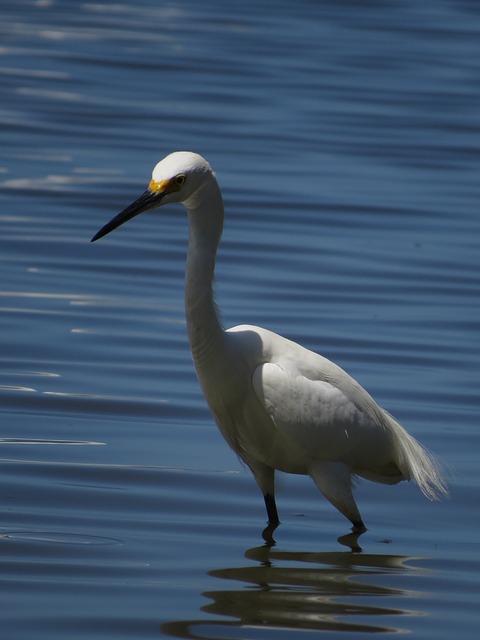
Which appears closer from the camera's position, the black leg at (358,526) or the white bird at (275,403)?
the white bird at (275,403)

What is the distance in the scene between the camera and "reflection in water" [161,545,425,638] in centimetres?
404

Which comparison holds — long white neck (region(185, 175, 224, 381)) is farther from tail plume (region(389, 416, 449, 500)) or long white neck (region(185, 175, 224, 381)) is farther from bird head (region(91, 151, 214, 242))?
tail plume (region(389, 416, 449, 500))

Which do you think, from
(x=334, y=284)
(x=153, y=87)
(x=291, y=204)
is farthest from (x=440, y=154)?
(x=334, y=284)

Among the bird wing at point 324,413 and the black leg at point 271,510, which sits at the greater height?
the bird wing at point 324,413

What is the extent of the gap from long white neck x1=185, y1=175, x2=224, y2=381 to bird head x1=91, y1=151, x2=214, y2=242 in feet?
0.12

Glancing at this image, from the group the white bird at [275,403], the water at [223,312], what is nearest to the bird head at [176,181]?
the white bird at [275,403]

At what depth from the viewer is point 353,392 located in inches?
198

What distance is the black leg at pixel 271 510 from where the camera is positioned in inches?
197

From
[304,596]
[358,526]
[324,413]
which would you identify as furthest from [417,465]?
[304,596]

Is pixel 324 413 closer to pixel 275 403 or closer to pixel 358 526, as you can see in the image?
pixel 275 403

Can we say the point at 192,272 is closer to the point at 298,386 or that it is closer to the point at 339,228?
the point at 298,386

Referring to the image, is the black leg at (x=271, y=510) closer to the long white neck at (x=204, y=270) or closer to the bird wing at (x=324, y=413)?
the bird wing at (x=324, y=413)

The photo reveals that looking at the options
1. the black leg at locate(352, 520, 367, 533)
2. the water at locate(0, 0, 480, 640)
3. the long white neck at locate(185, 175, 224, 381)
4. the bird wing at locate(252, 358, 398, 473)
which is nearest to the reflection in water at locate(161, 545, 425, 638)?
the water at locate(0, 0, 480, 640)

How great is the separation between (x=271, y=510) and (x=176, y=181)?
131 centimetres
